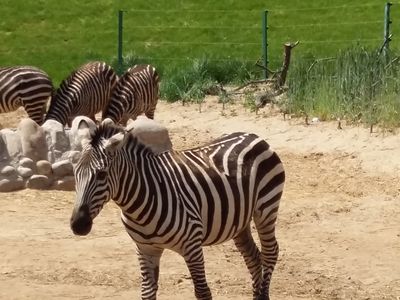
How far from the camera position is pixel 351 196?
12.5m

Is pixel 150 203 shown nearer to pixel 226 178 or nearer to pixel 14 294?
pixel 226 178

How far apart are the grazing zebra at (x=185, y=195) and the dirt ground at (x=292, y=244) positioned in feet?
3.89

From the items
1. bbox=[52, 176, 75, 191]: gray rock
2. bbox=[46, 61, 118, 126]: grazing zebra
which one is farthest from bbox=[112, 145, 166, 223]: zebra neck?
bbox=[46, 61, 118, 126]: grazing zebra

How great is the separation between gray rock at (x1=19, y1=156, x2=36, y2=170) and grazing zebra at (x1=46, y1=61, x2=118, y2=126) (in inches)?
130

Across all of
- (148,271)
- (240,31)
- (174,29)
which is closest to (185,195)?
(148,271)

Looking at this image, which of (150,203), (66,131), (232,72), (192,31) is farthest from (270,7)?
(150,203)

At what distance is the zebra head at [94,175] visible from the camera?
258 inches

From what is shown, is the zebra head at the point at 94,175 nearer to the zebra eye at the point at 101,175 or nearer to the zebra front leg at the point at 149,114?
the zebra eye at the point at 101,175

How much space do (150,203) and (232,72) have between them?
49.3 ft

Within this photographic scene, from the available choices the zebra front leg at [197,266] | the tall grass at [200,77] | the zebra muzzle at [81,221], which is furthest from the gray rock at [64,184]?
the tall grass at [200,77]

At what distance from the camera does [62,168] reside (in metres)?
12.5

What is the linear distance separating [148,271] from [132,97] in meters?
9.74

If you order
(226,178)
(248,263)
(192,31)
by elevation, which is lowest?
(192,31)

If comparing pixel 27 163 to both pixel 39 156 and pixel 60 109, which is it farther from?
pixel 60 109
